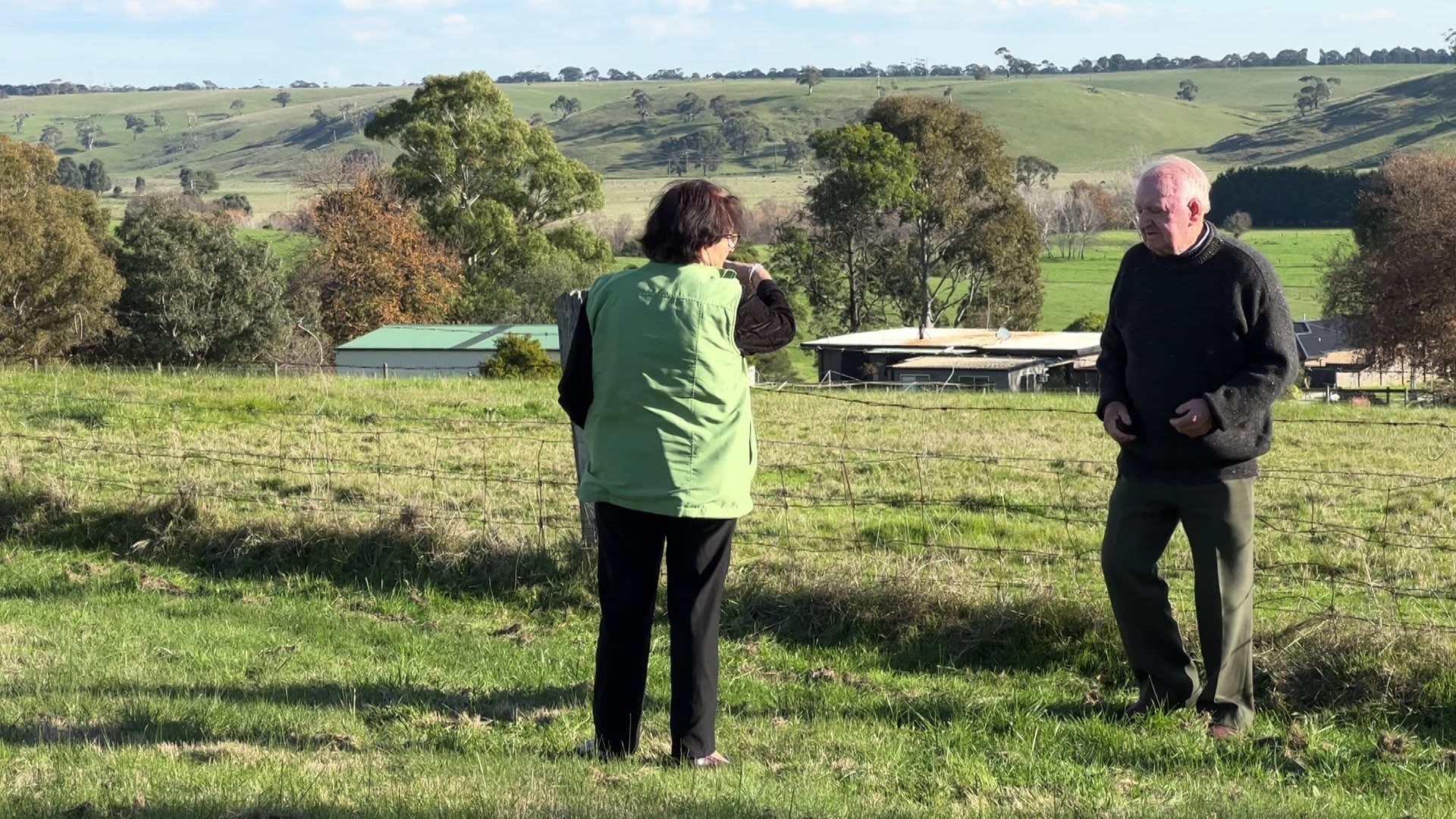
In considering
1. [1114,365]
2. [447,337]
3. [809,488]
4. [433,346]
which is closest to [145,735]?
[1114,365]

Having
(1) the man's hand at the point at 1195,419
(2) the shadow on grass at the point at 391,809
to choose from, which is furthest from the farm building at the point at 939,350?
(2) the shadow on grass at the point at 391,809

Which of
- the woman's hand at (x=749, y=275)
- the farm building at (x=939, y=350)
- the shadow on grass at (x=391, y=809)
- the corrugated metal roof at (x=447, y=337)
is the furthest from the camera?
the farm building at (x=939, y=350)

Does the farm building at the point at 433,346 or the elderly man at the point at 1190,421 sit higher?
the elderly man at the point at 1190,421

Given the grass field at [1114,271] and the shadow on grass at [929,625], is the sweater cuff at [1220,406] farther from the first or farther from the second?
the grass field at [1114,271]

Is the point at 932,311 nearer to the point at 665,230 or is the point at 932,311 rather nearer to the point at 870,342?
the point at 870,342

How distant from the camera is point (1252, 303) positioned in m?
5.07

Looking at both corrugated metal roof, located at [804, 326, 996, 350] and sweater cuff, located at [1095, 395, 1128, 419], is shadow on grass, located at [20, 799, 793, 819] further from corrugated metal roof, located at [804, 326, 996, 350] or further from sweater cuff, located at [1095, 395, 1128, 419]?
corrugated metal roof, located at [804, 326, 996, 350]

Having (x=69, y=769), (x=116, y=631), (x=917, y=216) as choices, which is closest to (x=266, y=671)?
(x=116, y=631)

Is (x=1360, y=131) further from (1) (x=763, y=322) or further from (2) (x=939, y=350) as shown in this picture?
(1) (x=763, y=322)

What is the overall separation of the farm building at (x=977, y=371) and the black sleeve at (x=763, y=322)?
120 ft

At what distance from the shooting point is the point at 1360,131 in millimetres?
172750

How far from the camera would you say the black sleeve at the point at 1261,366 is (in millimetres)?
5008

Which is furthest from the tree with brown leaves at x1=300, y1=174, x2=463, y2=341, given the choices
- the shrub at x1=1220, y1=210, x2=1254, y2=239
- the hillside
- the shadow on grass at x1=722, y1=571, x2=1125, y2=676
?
the hillside

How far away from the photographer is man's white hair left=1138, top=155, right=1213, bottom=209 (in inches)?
203
